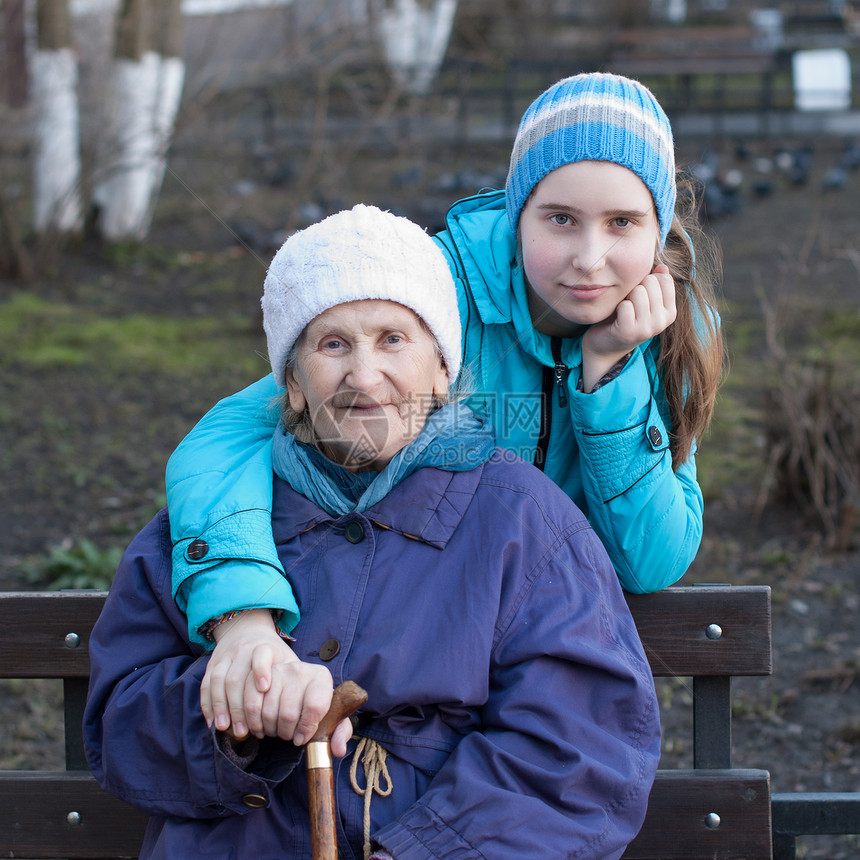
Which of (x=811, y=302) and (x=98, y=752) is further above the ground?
(x=811, y=302)

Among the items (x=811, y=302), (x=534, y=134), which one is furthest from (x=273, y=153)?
(x=534, y=134)

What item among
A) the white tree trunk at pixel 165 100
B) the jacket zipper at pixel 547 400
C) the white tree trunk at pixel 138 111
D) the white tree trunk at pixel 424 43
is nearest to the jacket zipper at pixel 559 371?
the jacket zipper at pixel 547 400

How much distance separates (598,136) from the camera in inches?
79.5

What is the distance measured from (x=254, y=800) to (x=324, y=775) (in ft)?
0.50

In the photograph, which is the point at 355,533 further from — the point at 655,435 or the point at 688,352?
the point at 688,352

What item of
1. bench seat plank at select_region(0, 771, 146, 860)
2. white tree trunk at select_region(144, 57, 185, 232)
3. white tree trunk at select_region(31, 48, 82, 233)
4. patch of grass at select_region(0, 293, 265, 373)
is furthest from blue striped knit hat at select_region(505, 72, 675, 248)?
white tree trunk at select_region(31, 48, 82, 233)

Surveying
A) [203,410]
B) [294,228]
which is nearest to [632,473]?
[203,410]

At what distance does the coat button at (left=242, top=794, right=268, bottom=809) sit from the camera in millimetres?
1771

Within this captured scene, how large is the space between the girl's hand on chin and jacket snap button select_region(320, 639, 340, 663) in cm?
76

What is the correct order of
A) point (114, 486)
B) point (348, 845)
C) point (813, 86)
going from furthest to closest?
point (813, 86)
point (114, 486)
point (348, 845)

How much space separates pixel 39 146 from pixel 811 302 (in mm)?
7532

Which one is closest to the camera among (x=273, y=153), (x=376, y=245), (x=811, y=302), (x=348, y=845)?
(x=348, y=845)

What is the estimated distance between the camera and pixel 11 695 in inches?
153

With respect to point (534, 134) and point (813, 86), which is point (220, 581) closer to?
point (534, 134)
